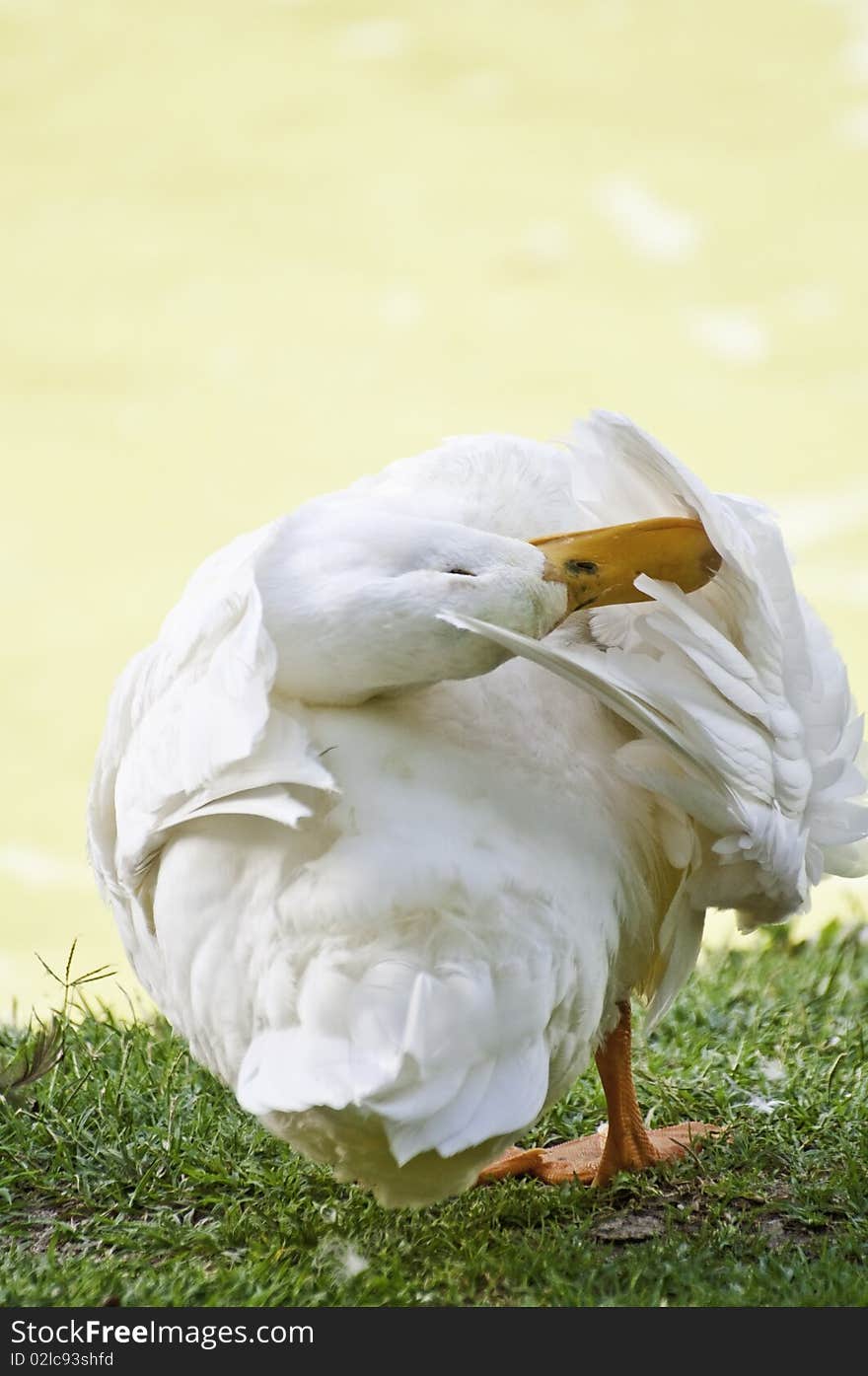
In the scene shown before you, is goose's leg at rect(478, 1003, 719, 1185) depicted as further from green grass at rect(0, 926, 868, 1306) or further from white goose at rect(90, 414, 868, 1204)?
white goose at rect(90, 414, 868, 1204)

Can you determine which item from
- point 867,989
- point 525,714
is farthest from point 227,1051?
point 867,989

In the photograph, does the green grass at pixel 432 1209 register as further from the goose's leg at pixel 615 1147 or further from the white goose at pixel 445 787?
the white goose at pixel 445 787

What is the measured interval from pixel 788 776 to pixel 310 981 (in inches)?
44.9

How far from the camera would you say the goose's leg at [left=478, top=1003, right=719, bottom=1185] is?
3848 millimetres

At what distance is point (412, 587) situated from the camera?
2.77 metres

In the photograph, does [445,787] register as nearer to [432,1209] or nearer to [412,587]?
[412,587]

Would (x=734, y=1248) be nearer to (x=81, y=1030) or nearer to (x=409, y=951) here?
(x=409, y=951)

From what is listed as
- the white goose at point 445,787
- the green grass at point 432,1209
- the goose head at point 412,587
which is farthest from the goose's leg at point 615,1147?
the goose head at point 412,587

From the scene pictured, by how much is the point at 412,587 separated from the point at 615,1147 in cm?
Answer: 178

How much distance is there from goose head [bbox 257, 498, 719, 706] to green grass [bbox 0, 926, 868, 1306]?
4.33 ft

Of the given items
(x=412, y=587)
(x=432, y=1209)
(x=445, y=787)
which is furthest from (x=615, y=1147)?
(x=412, y=587)

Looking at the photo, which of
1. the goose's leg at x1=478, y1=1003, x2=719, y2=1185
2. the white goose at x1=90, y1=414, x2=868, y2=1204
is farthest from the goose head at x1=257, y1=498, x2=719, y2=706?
the goose's leg at x1=478, y1=1003, x2=719, y2=1185

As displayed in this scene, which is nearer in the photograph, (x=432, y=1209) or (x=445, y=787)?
(x=445, y=787)

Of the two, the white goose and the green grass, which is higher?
the white goose
